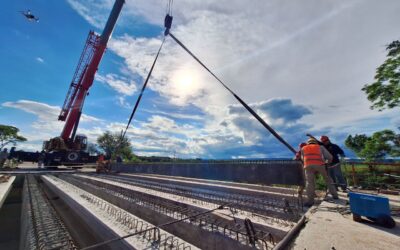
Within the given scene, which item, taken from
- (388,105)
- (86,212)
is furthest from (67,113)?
(388,105)

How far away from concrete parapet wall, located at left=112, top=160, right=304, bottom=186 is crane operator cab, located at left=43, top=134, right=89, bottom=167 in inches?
506

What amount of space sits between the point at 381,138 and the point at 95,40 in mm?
26560

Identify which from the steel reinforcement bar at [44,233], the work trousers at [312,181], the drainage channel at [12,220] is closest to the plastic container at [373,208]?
the work trousers at [312,181]

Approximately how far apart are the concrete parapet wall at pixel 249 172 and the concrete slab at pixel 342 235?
3.11 metres

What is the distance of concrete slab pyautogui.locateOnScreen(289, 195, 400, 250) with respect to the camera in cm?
218

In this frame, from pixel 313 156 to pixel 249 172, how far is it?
3.25 meters

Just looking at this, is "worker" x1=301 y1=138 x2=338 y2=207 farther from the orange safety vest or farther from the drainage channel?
the drainage channel

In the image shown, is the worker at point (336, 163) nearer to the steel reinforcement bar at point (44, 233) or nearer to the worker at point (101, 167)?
the steel reinforcement bar at point (44, 233)

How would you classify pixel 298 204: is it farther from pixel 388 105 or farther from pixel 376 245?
pixel 388 105

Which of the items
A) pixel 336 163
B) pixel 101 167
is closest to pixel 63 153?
pixel 101 167

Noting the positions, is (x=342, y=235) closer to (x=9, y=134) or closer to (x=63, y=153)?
(x=63, y=153)

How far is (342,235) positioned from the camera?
244 cm

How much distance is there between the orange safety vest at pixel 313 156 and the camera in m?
4.52

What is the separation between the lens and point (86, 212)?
4156 millimetres
